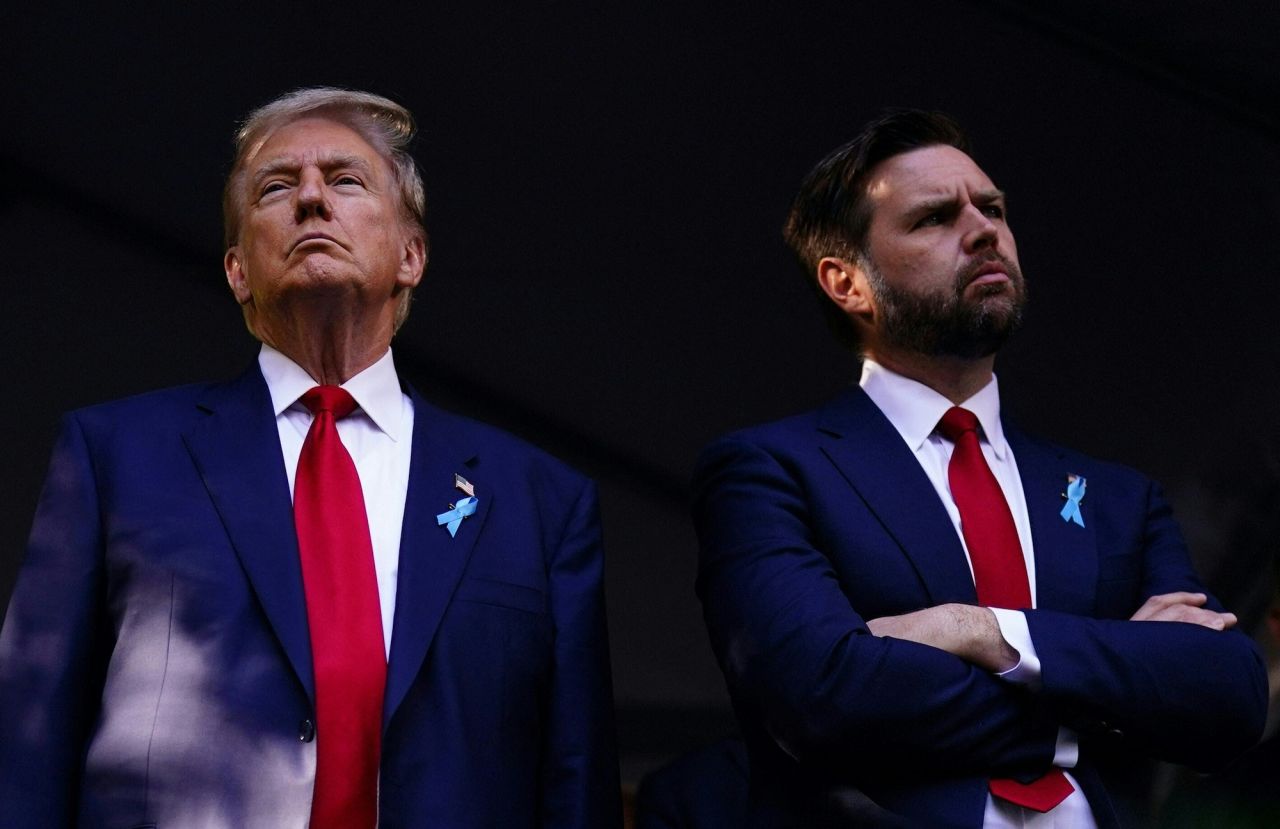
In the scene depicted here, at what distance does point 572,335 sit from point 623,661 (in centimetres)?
83

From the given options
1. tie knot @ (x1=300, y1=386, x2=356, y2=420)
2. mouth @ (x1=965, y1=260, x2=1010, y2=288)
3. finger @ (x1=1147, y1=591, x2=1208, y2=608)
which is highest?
mouth @ (x1=965, y1=260, x2=1010, y2=288)

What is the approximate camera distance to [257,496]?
10.2ft

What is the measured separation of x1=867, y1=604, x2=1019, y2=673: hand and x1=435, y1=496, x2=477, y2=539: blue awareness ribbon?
2.24ft

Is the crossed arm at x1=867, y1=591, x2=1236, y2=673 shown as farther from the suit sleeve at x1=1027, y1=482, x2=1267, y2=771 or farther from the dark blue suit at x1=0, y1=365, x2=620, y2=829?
the dark blue suit at x1=0, y1=365, x2=620, y2=829

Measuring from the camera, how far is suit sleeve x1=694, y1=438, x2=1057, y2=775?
2902mm

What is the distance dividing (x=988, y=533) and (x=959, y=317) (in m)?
0.49

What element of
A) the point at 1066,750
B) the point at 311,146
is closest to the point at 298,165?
the point at 311,146

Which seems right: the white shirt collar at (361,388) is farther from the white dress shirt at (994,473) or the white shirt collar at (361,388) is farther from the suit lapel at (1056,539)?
the suit lapel at (1056,539)

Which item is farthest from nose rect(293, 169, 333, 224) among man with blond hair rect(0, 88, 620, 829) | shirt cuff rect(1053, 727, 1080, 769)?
shirt cuff rect(1053, 727, 1080, 769)

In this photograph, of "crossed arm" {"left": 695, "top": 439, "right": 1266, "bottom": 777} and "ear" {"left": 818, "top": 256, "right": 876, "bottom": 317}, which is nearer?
"crossed arm" {"left": 695, "top": 439, "right": 1266, "bottom": 777}

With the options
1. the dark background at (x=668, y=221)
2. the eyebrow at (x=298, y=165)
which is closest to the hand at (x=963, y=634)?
the eyebrow at (x=298, y=165)

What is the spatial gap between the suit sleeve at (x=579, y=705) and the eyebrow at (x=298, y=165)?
0.78 metres

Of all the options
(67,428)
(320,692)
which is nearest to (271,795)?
(320,692)

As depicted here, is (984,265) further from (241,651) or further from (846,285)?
(241,651)
